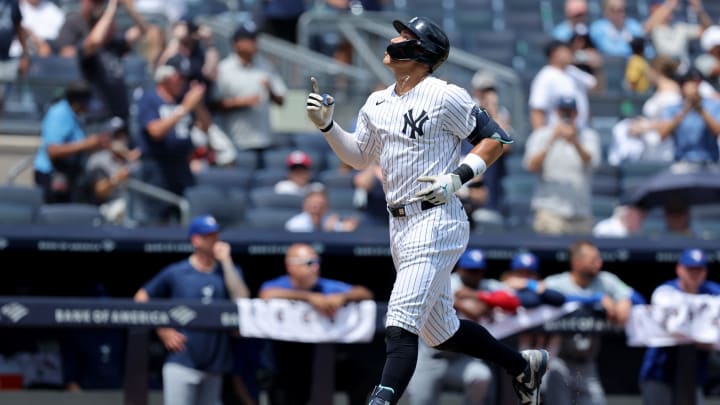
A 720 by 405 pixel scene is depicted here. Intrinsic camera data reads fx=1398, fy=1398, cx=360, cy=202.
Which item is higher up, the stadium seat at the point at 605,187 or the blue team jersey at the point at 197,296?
the stadium seat at the point at 605,187

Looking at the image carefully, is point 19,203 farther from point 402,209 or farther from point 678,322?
point 402,209

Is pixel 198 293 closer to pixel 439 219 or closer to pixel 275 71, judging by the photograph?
pixel 439 219

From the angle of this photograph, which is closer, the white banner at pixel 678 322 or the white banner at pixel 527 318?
the white banner at pixel 527 318

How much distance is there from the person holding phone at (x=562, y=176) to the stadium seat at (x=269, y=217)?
1.71 metres

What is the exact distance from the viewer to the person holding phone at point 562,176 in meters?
9.62

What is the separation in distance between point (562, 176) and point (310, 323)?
8.49 feet

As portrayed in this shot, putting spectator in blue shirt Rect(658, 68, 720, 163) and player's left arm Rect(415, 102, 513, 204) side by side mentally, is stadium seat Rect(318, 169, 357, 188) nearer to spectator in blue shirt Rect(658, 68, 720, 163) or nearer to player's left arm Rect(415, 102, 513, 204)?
spectator in blue shirt Rect(658, 68, 720, 163)

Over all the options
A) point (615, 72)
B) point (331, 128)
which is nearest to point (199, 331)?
point (331, 128)

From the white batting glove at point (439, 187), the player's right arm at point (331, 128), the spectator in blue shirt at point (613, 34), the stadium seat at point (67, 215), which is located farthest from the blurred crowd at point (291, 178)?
the white batting glove at point (439, 187)

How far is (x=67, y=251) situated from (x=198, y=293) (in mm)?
1190

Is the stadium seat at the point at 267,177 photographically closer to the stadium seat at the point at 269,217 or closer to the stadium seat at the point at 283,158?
the stadium seat at the point at 283,158

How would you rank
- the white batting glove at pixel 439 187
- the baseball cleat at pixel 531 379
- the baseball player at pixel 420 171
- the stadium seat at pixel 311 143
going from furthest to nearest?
the stadium seat at pixel 311 143 < the baseball cleat at pixel 531 379 < the baseball player at pixel 420 171 < the white batting glove at pixel 439 187

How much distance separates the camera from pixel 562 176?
31.8ft

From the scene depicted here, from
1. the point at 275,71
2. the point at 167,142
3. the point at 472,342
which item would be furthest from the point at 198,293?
the point at 275,71
